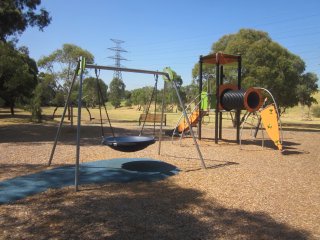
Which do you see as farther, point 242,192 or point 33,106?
point 33,106

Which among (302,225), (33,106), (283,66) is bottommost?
(302,225)

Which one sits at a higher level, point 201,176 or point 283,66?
point 283,66

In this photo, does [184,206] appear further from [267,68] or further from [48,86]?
[48,86]

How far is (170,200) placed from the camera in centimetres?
547

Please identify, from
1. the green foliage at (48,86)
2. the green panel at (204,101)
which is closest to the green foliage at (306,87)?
the green foliage at (48,86)

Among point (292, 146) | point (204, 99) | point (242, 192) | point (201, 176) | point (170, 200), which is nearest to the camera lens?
point (170, 200)

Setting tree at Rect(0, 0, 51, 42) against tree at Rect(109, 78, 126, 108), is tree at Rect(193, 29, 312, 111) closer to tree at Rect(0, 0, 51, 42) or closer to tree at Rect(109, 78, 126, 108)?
tree at Rect(0, 0, 51, 42)

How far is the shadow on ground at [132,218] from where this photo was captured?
13.4 ft

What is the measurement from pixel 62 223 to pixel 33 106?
20.8 m

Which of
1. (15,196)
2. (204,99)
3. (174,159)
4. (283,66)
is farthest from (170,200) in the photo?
(283,66)

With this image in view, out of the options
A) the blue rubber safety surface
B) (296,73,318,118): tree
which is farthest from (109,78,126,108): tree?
the blue rubber safety surface

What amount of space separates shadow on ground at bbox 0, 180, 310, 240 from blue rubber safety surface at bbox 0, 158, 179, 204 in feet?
1.37

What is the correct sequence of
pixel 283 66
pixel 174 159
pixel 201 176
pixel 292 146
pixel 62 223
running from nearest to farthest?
pixel 62 223 < pixel 201 176 < pixel 174 159 < pixel 292 146 < pixel 283 66

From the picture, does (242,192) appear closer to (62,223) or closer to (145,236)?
(145,236)
